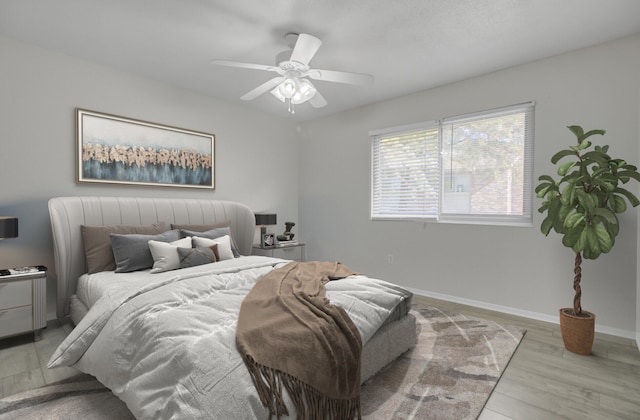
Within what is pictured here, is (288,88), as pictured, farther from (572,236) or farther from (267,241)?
(572,236)

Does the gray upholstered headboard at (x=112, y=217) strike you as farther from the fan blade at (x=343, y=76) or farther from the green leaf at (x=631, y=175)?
the green leaf at (x=631, y=175)

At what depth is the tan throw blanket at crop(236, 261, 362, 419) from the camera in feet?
4.63

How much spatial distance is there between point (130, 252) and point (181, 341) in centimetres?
181

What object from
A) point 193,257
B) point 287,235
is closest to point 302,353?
point 193,257

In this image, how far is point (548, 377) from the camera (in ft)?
7.18

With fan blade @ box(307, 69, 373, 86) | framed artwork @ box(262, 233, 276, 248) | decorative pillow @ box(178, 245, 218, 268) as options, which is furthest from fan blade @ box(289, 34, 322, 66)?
framed artwork @ box(262, 233, 276, 248)

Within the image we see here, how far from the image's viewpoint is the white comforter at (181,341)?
1.29m

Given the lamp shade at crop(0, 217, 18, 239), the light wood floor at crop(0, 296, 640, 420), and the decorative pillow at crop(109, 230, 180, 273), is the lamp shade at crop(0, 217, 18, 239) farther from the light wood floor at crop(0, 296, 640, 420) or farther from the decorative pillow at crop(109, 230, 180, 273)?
the light wood floor at crop(0, 296, 640, 420)

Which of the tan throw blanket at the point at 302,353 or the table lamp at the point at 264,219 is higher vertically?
the table lamp at the point at 264,219

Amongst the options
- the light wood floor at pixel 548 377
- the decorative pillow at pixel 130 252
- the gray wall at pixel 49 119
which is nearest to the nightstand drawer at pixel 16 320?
the light wood floor at pixel 548 377

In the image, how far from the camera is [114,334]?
5.69 feet

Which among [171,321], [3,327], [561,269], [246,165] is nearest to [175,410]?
[171,321]

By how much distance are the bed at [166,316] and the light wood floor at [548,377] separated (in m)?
0.45

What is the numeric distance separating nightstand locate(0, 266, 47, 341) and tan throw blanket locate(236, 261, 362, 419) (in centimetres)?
206
